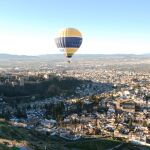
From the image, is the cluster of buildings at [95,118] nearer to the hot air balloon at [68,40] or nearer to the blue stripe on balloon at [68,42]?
the hot air balloon at [68,40]

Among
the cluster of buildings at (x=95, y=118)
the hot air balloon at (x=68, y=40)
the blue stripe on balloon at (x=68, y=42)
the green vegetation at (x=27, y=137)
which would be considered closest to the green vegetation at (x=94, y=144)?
the green vegetation at (x=27, y=137)

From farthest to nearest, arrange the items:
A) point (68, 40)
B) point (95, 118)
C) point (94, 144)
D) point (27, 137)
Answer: point (95, 118) → point (68, 40) → point (94, 144) → point (27, 137)

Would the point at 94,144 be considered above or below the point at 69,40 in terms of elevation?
below

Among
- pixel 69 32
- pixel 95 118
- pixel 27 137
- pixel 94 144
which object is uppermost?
pixel 69 32

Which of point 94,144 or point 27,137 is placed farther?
point 94,144

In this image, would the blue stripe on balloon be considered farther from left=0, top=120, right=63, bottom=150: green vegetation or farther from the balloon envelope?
→ left=0, top=120, right=63, bottom=150: green vegetation

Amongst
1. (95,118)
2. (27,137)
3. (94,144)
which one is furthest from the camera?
(95,118)

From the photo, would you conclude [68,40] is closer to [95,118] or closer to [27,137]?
[27,137]

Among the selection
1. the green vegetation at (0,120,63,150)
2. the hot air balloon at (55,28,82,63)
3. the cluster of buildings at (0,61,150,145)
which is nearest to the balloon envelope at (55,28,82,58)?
the hot air balloon at (55,28,82,63)

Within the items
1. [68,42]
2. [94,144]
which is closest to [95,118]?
[94,144]
